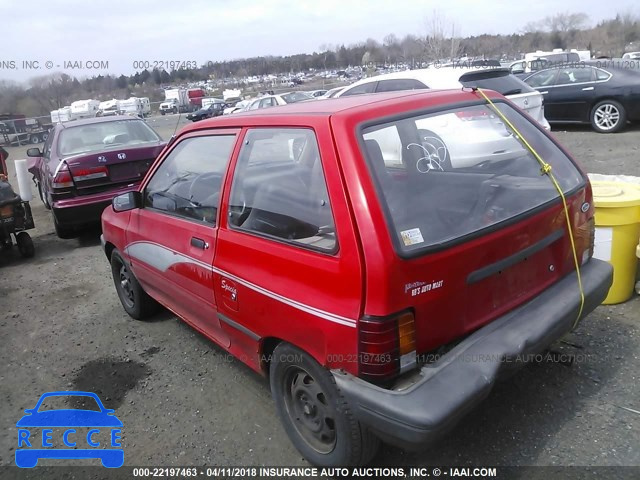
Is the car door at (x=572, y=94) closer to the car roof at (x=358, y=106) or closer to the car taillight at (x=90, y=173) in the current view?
the car roof at (x=358, y=106)

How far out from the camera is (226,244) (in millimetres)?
2680

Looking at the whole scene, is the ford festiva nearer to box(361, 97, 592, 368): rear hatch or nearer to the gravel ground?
the gravel ground

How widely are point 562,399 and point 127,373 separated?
9.40 ft

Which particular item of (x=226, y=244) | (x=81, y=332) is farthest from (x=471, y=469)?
(x=81, y=332)

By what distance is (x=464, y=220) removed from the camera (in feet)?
7.48

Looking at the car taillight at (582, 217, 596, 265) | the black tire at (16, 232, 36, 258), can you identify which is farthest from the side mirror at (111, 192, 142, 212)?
the black tire at (16, 232, 36, 258)

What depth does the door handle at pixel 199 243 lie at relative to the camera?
286cm

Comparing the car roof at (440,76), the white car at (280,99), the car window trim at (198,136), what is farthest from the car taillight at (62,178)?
the white car at (280,99)

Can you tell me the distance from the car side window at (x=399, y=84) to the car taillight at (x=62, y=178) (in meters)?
4.55

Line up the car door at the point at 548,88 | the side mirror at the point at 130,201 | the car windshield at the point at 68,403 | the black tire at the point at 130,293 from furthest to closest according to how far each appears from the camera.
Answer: the car door at the point at 548,88, the black tire at the point at 130,293, the side mirror at the point at 130,201, the car windshield at the point at 68,403

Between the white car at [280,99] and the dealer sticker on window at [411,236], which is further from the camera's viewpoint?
the white car at [280,99]

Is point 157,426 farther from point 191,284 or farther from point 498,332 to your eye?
point 498,332

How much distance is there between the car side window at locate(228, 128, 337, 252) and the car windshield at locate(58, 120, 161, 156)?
16.5 ft

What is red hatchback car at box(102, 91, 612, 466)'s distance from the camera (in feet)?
6.67
